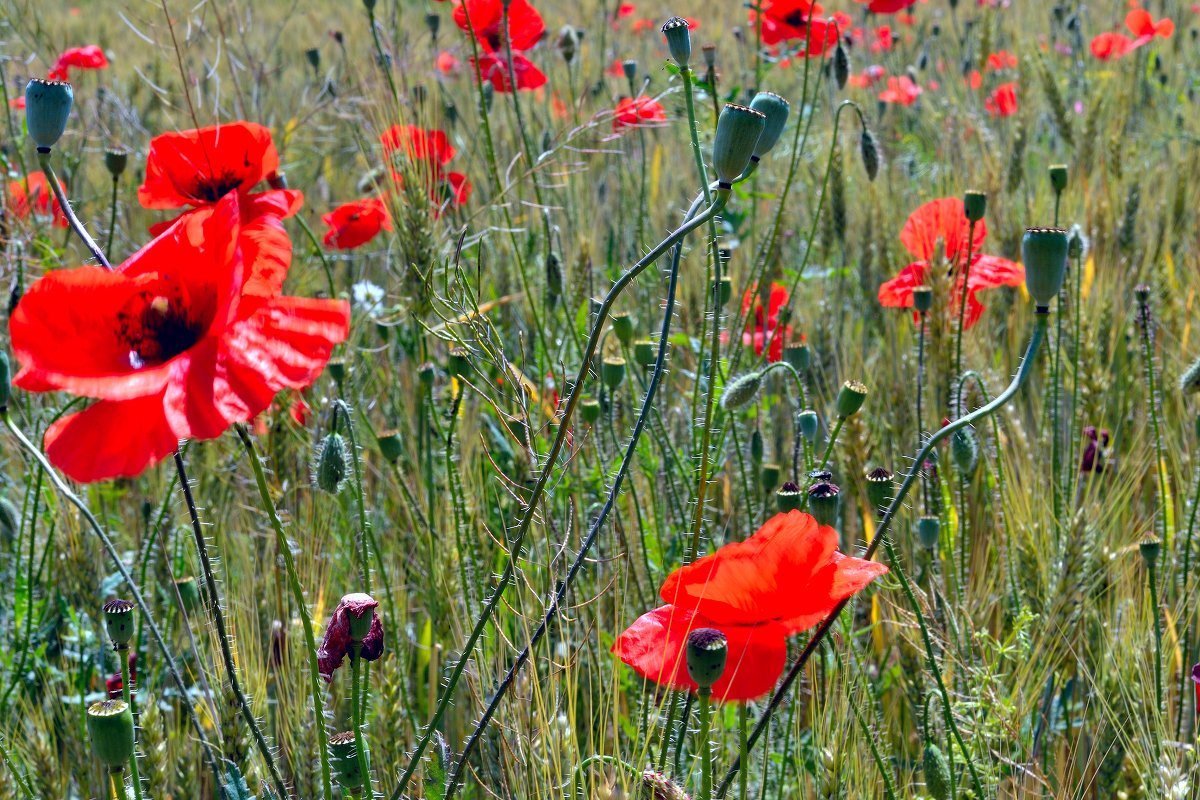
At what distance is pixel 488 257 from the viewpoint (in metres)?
2.19

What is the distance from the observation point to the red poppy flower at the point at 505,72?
81.3 inches

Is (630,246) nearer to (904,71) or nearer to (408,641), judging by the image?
(408,641)

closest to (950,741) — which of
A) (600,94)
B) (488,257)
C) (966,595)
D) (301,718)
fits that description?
(966,595)

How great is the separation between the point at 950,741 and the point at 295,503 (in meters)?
1.19

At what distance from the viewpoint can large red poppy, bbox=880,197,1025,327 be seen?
1.69 metres

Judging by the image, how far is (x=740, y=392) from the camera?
1.21 meters

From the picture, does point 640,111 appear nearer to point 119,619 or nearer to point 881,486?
point 881,486

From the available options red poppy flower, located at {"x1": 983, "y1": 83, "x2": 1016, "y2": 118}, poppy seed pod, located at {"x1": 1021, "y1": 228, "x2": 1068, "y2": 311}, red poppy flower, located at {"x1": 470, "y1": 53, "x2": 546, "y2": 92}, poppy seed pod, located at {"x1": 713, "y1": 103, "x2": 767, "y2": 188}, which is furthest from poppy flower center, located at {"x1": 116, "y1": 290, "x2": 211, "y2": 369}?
red poppy flower, located at {"x1": 983, "y1": 83, "x2": 1016, "y2": 118}

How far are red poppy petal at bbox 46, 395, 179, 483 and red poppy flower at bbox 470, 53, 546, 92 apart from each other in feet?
4.86

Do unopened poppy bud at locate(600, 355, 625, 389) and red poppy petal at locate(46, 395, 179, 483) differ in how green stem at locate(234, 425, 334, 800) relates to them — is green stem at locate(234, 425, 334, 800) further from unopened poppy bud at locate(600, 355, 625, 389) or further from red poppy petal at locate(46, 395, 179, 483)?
unopened poppy bud at locate(600, 355, 625, 389)

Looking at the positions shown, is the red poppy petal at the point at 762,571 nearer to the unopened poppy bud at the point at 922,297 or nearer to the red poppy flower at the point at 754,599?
the red poppy flower at the point at 754,599

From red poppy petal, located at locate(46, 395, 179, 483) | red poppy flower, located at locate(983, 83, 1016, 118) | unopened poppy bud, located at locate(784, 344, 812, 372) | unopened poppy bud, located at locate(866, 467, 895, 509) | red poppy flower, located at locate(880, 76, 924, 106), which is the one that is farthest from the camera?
red poppy flower, located at locate(880, 76, 924, 106)

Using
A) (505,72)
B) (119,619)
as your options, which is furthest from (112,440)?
(505,72)

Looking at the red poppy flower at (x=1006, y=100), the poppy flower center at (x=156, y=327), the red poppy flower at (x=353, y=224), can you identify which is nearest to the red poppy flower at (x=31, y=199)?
the red poppy flower at (x=353, y=224)
